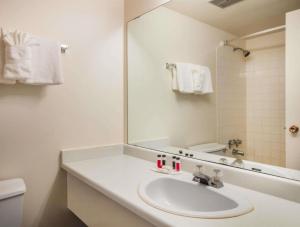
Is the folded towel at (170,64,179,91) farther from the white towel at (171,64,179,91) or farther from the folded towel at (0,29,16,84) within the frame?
the folded towel at (0,29,16,84)

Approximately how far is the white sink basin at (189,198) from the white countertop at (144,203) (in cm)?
3

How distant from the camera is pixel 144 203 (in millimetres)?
929

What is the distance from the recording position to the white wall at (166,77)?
159 cm

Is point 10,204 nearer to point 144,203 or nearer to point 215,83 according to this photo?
point 144,203

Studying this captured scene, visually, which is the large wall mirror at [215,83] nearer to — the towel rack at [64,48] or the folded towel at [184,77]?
the folded towel at [184,77]

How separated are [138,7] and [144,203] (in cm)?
156

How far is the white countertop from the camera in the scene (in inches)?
30.8

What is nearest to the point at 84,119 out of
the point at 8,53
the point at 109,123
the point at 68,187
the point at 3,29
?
the point at 109,123

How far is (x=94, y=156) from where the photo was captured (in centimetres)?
174

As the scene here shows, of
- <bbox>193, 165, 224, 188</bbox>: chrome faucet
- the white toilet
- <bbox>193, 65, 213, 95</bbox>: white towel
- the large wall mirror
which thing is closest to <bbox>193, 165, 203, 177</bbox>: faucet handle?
<bbox>193, 165, 224, 188</bbox>: chrome faucet

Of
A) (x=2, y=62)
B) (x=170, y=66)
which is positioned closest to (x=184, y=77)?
(x=170, y=66)

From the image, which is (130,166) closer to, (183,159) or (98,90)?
(183,159)

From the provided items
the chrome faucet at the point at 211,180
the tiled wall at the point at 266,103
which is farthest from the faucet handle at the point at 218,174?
the tiled wall at the point at 266,103

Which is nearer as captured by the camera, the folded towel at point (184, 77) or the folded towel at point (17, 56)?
the folded towel at point (17, 56)
